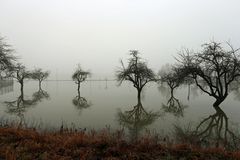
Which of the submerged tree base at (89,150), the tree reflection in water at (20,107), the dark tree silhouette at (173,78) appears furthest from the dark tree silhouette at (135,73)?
the submerged tree base at (89,150)

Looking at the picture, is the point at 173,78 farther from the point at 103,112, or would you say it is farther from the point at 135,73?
the point at 103,112

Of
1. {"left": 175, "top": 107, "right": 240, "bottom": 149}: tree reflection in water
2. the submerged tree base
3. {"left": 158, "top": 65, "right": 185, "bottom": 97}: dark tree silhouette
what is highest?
{"left": 158, "top": 65, "right": 185, "bottom": 97}: dark tree silhouette

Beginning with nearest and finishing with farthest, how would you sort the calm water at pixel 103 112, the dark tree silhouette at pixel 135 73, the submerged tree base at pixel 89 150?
the submerged tree base at pixel 89 150 → the calm water at pixel 103 112 → the dark tree silhouette at pixel 135 73

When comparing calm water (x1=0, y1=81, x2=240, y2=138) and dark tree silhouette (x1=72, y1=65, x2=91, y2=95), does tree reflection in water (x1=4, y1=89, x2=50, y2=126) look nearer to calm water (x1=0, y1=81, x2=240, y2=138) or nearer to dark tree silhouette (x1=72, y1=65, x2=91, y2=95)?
calm water (x1=0, y1=81, x2=240, y2=138)

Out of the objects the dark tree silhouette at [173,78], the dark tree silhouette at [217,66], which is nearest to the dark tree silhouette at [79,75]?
the dark tree silhouette at [173,78]

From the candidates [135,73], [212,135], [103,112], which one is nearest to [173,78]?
[135,73]

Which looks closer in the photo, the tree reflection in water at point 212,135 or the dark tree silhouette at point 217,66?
the tree reflection in water at point 212,135

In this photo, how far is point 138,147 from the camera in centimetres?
700

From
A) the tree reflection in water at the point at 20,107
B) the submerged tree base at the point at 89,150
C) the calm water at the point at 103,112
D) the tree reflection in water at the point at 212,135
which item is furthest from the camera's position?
the tree reflection in water at the point at 20,107

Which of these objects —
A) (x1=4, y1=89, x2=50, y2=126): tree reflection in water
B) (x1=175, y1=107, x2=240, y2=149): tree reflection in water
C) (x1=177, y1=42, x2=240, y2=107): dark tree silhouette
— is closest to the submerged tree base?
(x1=175, y1=107, x2=240, y2=149): tree reflection in water

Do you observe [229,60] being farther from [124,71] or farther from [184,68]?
[124,71]

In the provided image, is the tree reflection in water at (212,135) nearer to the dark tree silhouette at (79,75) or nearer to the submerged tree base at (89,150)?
the submerged tree base at (89,150)

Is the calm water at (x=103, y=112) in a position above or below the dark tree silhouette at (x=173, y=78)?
below

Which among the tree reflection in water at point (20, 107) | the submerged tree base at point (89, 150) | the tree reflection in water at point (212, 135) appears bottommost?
the tree reflection in water at point (212, 135)
